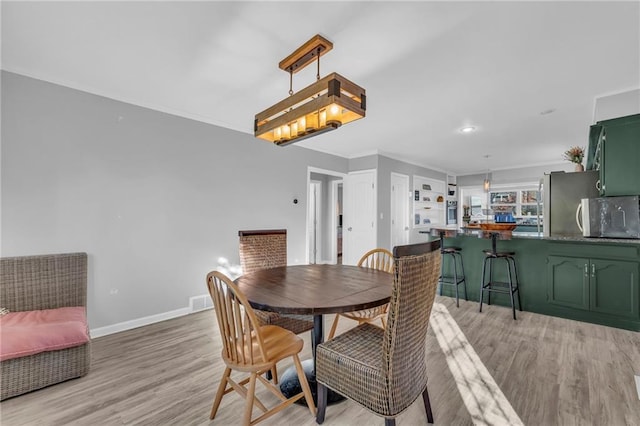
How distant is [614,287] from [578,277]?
29 centimetres

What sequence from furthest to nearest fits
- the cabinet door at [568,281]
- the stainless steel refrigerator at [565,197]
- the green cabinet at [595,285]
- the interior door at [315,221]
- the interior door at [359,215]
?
the interior door at [315,221]
the interior door at [359,215]
the stainless steel refrigerator at [565,197]
the cabinet door at [568,281]
the green cabinet at [595,285]

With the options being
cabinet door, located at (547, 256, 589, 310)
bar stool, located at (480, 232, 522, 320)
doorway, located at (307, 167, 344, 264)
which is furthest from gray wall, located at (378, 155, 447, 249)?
cabinet door, located at (547, 256, 589, 310)

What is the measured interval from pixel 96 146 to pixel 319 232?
4724 millimetres

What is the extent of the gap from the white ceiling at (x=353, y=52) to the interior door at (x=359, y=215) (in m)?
2.11

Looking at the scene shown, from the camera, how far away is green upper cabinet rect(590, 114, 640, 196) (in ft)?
9.30

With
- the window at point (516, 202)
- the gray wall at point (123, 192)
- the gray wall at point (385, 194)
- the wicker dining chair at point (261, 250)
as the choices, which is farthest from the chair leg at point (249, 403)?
the window at point (516, 202)

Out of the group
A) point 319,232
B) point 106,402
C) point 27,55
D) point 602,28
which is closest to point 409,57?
point 602,28

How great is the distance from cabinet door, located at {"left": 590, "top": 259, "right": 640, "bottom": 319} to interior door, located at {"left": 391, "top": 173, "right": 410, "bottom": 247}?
3.26 metres

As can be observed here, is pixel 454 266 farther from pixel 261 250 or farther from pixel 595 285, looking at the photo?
pixel 261 250

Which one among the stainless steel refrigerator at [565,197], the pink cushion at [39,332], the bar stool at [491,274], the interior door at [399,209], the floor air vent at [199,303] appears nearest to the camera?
the pink cushion at [39,332]

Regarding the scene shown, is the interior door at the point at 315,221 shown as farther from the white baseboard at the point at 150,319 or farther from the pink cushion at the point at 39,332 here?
the pink cushion at the point at 39,332

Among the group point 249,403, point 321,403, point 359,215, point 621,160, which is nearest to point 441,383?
point 321,403

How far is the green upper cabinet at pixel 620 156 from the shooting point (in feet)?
9.30

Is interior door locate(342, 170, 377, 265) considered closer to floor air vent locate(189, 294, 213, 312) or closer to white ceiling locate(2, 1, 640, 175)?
white ceiling locate(2, 1, 640, 175)
